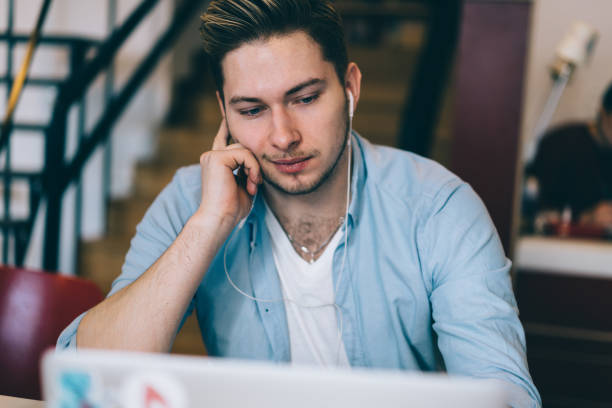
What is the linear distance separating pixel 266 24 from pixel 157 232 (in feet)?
1.68

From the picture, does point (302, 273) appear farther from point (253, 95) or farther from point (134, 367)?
point (134, 367)

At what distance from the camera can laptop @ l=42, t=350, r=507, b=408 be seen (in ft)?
1.41

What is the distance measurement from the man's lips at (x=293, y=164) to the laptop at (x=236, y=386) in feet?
2.67

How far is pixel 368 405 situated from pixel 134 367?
0.61ft

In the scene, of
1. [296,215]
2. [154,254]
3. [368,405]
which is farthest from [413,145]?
[368,405]

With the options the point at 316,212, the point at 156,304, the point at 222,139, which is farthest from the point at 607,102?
the point at 156,304

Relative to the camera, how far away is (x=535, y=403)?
970mm

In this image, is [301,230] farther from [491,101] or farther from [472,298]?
[491,101]

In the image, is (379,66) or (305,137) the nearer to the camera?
(305,137)

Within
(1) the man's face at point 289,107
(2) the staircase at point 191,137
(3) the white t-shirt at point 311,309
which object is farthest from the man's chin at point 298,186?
(2) the staircase at point 191,137

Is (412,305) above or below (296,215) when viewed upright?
below

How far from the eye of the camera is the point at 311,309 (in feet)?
4.13

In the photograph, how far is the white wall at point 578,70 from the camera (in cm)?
345

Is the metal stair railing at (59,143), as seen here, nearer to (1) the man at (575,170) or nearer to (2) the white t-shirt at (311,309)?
(2) the white t-shirt at (311,309)
